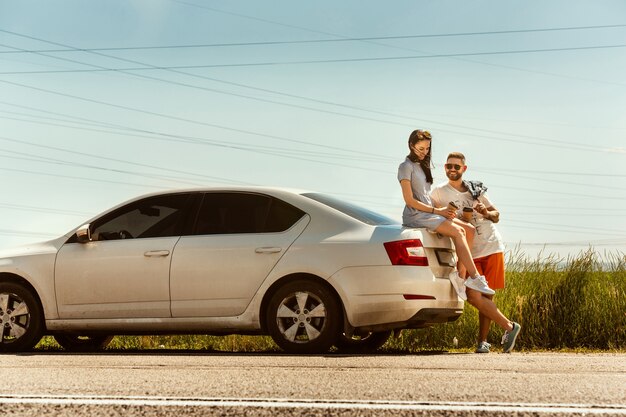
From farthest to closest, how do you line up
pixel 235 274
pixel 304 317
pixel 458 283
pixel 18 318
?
pixel 18 318
pixel 458 283
pixel 235 274
pixel 304 317

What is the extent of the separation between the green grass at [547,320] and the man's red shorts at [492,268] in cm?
196

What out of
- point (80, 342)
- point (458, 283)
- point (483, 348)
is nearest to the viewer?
point (458, 283)

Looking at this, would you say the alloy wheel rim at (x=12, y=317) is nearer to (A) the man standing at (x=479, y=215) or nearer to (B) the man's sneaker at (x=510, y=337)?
(A) the man standing at (x=479, y=215)

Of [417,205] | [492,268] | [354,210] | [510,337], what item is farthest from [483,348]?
[354,210]

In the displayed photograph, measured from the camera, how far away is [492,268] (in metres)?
10.8

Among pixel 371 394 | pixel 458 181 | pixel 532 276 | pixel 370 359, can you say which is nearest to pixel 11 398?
pixel 371 394

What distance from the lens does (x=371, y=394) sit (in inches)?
222

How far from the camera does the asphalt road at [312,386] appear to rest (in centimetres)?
506

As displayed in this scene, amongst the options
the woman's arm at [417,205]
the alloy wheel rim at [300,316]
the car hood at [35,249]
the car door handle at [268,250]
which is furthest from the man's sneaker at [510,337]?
the car hood at [35,249]

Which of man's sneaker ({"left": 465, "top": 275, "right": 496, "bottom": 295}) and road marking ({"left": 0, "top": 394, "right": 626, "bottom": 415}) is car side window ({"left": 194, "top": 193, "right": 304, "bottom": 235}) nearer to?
man's sneaker ({"left": 465, "top": 275, "right": 496, "bottom": 295})

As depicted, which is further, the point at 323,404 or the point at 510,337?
the point at 510,337

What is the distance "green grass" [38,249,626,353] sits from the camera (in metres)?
12.8

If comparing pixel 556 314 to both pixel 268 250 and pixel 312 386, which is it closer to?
pixel 268 250

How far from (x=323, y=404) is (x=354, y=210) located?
4877 millimetres
